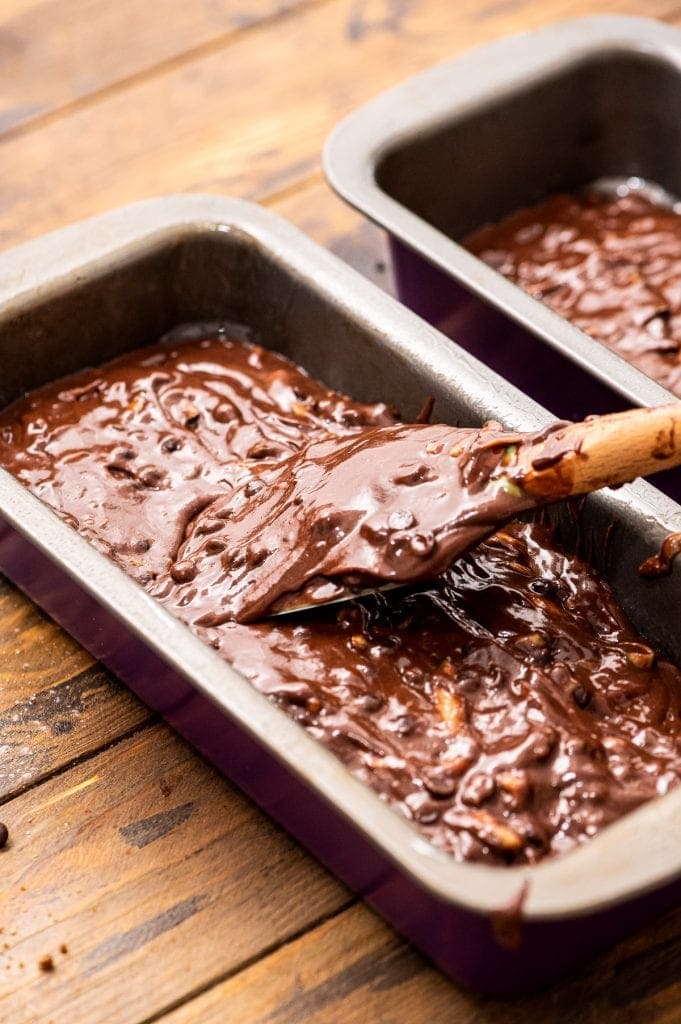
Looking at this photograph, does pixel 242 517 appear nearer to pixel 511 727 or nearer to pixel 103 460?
pixel 103 460

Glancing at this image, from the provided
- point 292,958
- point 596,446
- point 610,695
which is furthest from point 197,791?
point 596,446

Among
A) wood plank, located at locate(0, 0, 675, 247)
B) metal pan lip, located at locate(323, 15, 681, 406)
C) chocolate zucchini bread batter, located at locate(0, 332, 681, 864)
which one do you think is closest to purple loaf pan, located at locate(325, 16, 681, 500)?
metal pan lip, located at locate(323, 15, 681, 406)

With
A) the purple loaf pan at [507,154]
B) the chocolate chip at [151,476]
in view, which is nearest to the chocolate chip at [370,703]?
the chocolate chip at [151,476]

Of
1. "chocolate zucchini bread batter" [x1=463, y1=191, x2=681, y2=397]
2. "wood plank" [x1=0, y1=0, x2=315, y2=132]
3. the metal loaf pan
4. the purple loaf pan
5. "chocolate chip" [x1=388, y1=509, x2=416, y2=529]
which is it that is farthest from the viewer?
"wood plank" [x1=0, y1=0, x2=315, y2=132]

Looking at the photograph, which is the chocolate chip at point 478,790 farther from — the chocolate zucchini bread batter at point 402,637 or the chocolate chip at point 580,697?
the chocolate chip at point 580,697

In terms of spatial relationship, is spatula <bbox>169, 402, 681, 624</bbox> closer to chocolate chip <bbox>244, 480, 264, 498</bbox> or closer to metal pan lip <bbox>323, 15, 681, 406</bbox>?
chocolate chip <bbox>244, 480, 264, 498</bbox>

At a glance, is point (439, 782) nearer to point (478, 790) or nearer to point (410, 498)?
point (478, 790)
